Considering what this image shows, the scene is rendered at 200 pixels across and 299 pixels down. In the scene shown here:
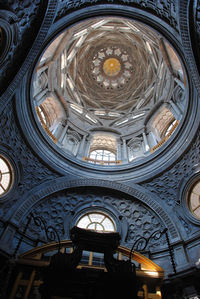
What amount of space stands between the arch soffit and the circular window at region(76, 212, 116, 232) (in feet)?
5.36

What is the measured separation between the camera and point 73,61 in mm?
21312

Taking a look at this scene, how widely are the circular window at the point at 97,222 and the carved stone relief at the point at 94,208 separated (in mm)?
350

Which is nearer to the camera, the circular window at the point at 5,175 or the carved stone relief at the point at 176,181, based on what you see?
the circular window at the point at 5,175

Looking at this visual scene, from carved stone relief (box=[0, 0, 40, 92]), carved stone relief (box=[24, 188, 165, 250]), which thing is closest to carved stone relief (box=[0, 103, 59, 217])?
carved stone relief (box=[24, 188, 165, 250])

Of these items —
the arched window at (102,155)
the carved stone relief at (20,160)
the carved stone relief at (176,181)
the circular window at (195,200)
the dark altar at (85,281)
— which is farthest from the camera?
the arched window at (102,155)

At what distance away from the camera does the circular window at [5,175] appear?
389 inches

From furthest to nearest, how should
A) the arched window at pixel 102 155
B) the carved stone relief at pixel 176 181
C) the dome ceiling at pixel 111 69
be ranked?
the dome ceiling at pixel 111 69, the arched window at pixel 102 155, the carved stone relief at pixel 176 181

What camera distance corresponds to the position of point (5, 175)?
10070mm

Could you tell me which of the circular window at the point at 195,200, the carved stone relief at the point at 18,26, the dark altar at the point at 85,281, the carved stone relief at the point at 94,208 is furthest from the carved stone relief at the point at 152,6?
the dark altar at the point at 85,281

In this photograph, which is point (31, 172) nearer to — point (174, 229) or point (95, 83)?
point (174, 229)

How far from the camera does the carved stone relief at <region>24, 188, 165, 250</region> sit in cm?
1020

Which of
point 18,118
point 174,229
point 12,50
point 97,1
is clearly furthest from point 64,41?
point 174,229

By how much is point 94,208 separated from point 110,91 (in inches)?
661

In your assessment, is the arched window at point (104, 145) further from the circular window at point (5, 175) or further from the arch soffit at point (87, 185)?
the circular window at point (5, 175)
